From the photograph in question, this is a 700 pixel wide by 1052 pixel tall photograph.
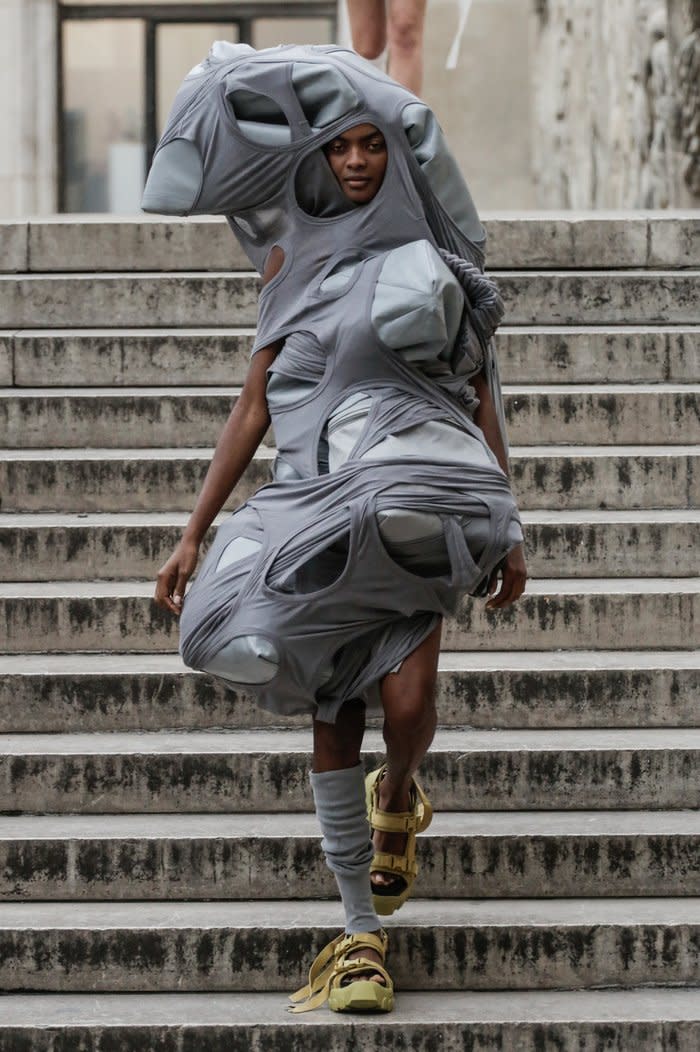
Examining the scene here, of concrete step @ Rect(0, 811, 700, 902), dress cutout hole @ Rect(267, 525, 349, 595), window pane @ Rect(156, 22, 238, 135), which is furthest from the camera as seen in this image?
window pane @ Rect(156, 22, 238, 135)

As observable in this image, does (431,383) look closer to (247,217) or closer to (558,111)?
(247,217)

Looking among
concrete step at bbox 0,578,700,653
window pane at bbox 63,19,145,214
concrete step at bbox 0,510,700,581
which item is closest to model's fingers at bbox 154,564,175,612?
concrete step at bbox 0,578,700,653

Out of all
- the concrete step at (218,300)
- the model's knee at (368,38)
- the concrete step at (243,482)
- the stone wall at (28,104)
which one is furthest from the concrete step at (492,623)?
the stone wall at (28,104)

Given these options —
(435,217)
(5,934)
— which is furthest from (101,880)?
(435,217)

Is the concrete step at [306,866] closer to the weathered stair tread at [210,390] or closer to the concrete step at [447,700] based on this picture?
the concrete step at [447,700]

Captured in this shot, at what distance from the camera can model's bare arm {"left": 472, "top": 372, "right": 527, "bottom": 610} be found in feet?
12.8

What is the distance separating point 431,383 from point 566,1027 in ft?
4.67

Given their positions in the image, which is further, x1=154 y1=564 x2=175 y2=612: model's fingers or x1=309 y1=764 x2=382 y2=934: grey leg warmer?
x1=154 y1=564 x2=175 y2=612: model's fingers

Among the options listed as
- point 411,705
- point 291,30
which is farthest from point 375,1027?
point 291,30

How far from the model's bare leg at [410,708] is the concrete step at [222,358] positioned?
9.08 ft

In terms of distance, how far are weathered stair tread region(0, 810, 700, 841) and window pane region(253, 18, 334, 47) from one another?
1281 centimetres

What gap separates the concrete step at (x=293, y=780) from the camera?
15.3ft

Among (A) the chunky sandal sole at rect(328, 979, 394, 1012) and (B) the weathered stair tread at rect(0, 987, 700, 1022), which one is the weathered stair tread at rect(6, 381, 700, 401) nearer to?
(B) the weathered stair tread at rect(0, 987, 700, 1022)

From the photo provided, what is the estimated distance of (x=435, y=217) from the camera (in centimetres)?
391
